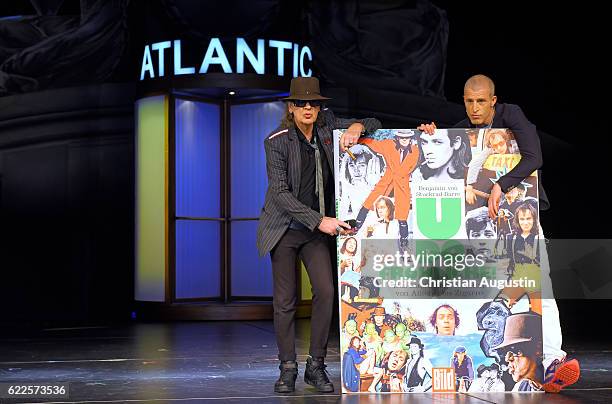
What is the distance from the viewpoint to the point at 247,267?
1006cm

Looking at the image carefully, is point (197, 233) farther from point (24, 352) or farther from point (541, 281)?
point (541, 281)

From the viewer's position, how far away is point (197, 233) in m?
9.86

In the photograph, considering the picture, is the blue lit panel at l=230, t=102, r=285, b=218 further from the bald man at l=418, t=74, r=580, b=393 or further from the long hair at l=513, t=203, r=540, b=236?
the long hair at l=513, t=203, r=540, b=236

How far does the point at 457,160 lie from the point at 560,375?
1039 mm

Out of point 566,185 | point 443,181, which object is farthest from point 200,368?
point 566,185

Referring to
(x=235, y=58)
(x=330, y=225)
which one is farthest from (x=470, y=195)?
(x=235, y=58)

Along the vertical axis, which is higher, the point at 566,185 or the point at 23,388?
the point at 566,185

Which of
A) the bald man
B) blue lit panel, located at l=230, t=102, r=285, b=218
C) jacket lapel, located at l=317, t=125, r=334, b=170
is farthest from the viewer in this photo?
blue lit panel, located at l=230, t=102, r=285, b=218

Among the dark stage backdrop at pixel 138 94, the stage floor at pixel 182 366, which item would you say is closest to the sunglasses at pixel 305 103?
the stage floor at pixel 182 366

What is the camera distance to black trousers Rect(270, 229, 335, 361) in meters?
4.50

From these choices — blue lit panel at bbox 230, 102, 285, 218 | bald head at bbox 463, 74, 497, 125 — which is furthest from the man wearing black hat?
blue lit panel at bbox 230, 102, 285, 218

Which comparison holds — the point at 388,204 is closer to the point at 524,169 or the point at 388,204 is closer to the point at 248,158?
the point at 524,169

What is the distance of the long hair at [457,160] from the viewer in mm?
4441

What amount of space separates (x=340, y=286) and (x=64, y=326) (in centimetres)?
478
